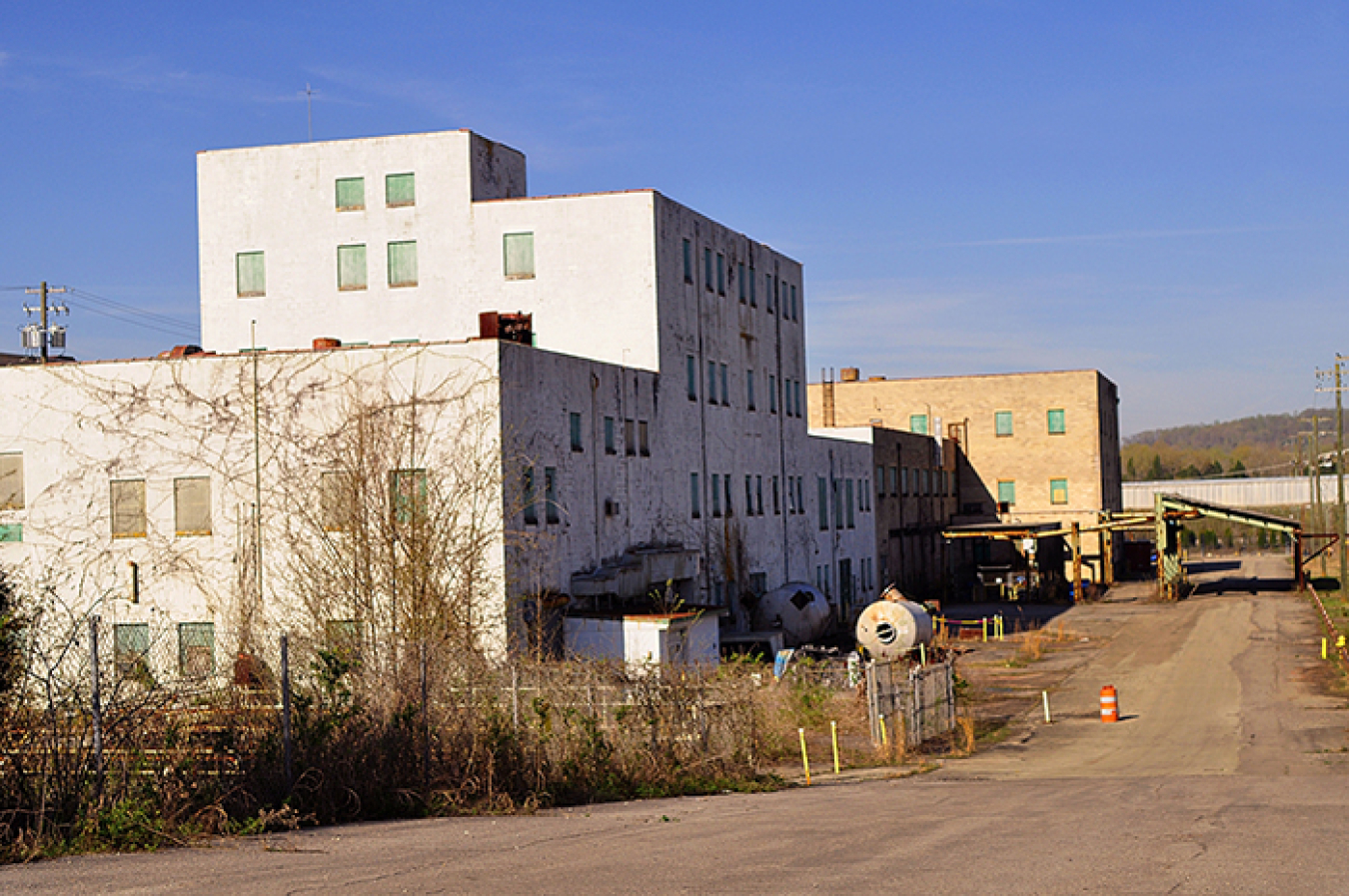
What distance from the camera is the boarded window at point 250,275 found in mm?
41438

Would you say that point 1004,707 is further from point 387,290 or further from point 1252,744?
point 387,290

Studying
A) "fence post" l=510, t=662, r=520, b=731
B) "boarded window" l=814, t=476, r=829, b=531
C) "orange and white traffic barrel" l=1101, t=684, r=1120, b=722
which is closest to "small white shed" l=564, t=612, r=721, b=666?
"orange and white traffic barrel" l=1101, t=684, r=1120, b=722

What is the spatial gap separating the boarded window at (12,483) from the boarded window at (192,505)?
12.9 feet

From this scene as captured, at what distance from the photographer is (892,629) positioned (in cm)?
4228

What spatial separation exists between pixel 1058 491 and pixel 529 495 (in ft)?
187

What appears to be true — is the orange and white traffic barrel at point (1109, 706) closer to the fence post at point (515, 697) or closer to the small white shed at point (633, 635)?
the small white shed at point (633, 635)

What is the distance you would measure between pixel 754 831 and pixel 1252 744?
52.4ft

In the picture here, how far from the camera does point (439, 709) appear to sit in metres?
17.4

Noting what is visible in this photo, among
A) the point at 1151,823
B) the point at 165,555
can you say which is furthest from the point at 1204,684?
the point at 165,555

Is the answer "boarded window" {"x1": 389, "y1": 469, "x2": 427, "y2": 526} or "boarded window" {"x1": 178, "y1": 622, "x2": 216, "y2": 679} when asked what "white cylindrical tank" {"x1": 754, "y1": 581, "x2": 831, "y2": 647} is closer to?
"boarded window" {"x1": 389, "y1": 469, "x2": 427, "y2": 526}

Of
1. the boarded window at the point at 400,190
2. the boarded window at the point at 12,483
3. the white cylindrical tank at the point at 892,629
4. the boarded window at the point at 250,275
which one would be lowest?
the white cylindrical tank at the point at 892,629

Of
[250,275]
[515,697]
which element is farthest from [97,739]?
[250,275]

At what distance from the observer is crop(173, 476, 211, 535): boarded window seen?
Result: 31.8m

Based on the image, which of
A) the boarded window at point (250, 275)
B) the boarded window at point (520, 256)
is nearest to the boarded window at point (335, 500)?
the boarded window at point (520, 256)
